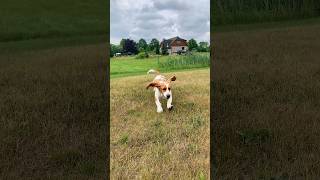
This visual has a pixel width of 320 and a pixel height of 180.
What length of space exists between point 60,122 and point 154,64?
2411 mm

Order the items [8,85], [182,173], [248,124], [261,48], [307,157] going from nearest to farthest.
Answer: [182,173] < [307,157] < [248,124] < [8,85] < [261,48]

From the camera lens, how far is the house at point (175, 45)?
5906 millimetres

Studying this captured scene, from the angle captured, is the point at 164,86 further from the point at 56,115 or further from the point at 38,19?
the point at 38,19

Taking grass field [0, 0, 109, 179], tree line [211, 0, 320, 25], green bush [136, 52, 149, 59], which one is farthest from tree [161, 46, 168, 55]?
tree line [211, 0, 320, 25]

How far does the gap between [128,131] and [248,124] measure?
3028 millimetres

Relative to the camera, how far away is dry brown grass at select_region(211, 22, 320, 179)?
23.2 feet

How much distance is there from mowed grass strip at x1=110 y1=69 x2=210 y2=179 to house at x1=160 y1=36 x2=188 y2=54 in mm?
335

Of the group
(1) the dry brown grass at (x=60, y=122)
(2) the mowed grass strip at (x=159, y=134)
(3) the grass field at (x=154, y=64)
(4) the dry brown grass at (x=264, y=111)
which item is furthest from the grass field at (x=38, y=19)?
(2) the mowed grass strip at (x=159, y=134)

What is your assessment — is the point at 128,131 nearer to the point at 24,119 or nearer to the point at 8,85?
the point at 24,119

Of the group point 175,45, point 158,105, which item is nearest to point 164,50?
point 175,45

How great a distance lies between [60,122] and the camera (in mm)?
7828

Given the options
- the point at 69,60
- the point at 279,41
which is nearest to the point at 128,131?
the point at 69,60

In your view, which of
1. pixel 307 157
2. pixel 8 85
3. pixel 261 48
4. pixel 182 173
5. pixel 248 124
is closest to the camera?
pixel 182 173

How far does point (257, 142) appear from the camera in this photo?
25.2ft
